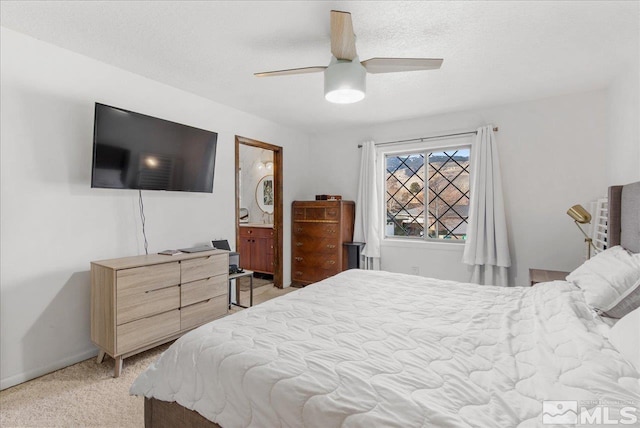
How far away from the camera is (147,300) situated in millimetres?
2344

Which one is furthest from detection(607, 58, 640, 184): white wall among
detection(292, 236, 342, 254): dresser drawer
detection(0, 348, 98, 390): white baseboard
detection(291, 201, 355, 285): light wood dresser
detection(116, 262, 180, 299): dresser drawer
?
detection(0, 348, 98, 390): white baseboard

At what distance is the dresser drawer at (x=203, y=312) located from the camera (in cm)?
263

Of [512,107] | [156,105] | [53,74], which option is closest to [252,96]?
[156,105]

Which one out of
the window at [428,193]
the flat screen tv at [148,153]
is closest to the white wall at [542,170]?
the window at [428,193]

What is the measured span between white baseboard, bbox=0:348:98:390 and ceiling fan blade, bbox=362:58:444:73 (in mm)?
3094

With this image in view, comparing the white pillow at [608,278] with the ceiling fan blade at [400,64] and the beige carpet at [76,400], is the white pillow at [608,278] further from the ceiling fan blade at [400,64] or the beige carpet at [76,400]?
the beige carpet at [76,400]

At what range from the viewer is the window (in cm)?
402

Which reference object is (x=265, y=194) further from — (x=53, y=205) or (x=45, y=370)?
(x=45, y=370)

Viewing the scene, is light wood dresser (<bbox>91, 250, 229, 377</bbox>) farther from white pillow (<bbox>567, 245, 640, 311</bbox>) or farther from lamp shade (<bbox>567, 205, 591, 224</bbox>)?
lamp shade (<bbox>567, 205, 591, 224</bbox>)

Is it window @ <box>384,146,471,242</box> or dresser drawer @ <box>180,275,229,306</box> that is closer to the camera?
dresser drawer @ <box>180,275,229,306</box>

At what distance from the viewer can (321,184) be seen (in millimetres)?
4977

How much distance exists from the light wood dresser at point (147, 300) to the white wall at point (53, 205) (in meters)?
0.23

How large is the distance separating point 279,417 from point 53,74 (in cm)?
285

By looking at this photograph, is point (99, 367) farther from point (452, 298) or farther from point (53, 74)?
point (452, 298)
